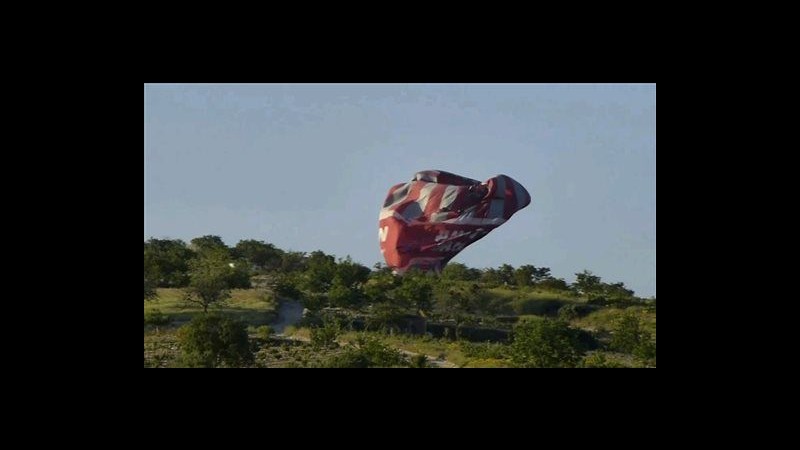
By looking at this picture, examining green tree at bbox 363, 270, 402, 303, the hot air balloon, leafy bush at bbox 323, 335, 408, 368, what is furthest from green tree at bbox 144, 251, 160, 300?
leafy bush at bbox 323, 335, 408, 368

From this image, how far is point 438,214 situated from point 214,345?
45.7 ft

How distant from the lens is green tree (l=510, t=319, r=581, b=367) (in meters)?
21.2

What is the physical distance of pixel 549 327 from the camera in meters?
22.1

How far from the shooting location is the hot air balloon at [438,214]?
32969mm

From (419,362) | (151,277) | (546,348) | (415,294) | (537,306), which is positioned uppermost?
(151,277)

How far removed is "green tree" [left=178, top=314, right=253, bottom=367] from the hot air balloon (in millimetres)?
13063

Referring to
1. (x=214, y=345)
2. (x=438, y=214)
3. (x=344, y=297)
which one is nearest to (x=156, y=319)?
(x=214, y=345)

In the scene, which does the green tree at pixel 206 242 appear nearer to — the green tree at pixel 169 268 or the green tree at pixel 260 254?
the green tree at pixel 260 254

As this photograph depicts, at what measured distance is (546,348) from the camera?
21.3 m

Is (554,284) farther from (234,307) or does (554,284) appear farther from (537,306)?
(234,307)

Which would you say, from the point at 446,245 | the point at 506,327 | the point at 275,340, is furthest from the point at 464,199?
the point at 275,340

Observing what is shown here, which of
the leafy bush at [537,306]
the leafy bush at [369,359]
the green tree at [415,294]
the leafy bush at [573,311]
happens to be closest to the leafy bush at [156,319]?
the leafy bush at [369,359]

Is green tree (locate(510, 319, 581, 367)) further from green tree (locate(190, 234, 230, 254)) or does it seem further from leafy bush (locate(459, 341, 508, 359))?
green tree (locate(190, 234, 230, 254))

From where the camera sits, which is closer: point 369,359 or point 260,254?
point 369,359
